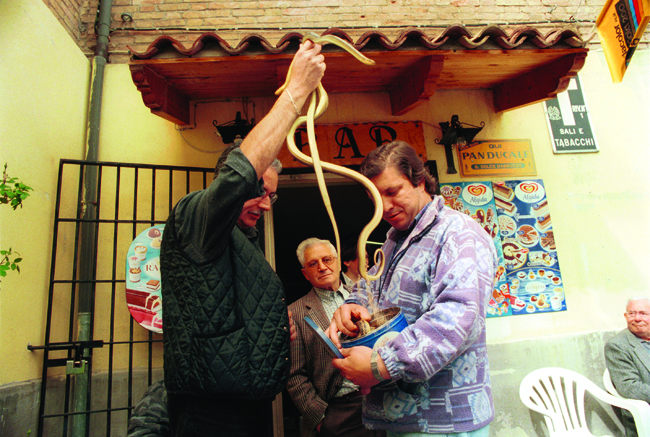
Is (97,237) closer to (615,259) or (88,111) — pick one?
(88,111)

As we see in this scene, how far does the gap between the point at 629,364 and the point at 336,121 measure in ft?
9.93

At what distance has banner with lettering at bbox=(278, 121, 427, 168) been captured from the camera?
3369mm

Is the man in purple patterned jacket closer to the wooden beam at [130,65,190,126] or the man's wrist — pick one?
A: the man's wrist

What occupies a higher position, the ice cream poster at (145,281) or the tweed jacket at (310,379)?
the ice cream poster at (145,281)

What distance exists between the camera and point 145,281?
2.92 meters

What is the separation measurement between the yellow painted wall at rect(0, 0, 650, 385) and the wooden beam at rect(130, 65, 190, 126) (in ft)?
0.56

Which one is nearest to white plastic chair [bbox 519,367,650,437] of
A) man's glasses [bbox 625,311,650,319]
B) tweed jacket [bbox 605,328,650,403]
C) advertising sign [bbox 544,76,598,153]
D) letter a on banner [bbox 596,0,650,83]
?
tweed jacket [bbox 605,328,650,403]

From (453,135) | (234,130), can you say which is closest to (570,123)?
(453,135)

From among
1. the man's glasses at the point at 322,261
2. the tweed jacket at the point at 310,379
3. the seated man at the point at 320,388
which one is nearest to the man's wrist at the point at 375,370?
the seated man at the point at 320,388

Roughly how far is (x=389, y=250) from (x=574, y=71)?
242cm

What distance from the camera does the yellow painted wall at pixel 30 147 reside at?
7.93 feet

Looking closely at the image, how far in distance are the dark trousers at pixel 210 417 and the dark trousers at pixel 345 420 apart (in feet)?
3.91

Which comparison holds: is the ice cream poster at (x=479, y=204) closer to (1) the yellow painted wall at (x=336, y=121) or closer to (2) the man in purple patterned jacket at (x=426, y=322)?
(1) the yellow painted wall at (x=336, y=121)

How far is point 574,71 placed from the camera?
296cm
